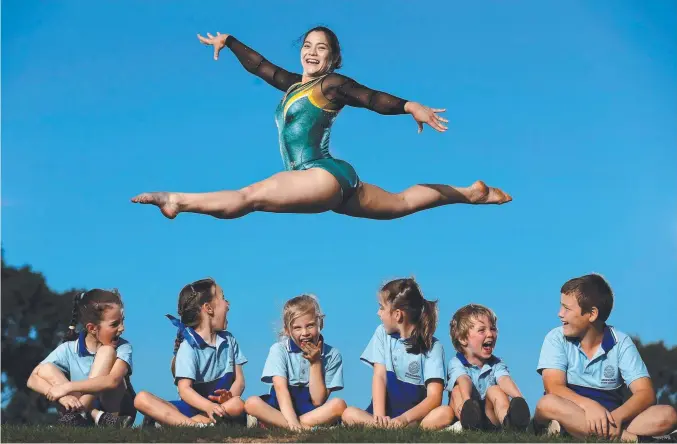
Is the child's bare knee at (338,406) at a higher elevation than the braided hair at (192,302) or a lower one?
lower

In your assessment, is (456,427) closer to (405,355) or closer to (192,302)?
(405,355)

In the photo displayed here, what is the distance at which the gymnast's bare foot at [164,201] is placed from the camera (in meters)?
8.06

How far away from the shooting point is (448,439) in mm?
7695

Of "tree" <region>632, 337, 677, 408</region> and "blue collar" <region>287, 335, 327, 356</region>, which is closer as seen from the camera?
"blue collar" <region>287, 335, 327, 356</region>

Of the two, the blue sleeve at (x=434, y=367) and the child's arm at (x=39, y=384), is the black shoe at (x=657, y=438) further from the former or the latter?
the child's arm at (x=39, y=384)

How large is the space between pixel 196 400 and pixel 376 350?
1.83m

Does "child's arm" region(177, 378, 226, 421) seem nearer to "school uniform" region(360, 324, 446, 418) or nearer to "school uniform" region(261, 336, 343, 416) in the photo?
"school uniform" region(261, 336, 343, 416)

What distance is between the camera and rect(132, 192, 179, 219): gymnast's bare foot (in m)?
8.06

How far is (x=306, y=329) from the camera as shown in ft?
28.9

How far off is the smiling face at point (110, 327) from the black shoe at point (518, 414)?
4.10 metres

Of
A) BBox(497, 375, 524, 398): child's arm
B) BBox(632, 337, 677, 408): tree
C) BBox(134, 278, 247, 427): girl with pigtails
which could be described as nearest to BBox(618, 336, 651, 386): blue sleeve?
BBox(497, 375, 524, 398): child's arm

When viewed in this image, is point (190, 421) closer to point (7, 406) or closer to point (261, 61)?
point (261, 61)

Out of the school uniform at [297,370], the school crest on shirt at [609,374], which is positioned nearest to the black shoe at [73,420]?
the school uniform at [297,370]

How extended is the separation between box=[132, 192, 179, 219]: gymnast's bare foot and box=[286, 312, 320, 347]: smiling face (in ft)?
5.36
